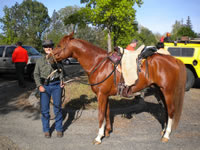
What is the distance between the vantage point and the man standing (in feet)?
11.5

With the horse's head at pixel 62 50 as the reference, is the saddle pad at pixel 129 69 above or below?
below

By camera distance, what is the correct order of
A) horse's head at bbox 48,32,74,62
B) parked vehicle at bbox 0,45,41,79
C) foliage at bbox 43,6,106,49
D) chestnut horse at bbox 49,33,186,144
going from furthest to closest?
foliage at bbox 43,6,106,49 < parked vehicle at bbox 0,45,41,79 < chestnut horse at bbox 49,33,186,144 < horse's head at bbox 48,32,74,62

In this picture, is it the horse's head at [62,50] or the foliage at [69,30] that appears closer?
the horse's head at [62,50]

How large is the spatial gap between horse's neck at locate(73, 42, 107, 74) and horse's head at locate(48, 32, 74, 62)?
7.4 inches

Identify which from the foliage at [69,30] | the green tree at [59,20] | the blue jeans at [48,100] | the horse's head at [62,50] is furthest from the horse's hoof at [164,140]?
the green tree at [59,20]

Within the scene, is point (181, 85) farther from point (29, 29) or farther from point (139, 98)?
point (29, 29)

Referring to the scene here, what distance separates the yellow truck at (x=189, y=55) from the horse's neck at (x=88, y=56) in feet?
19.2

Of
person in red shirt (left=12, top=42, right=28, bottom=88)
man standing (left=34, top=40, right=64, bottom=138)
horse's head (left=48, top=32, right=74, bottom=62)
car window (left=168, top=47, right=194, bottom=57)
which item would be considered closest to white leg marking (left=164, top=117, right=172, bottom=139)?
man standing (left=34, top=40, right=64, bottom=138)

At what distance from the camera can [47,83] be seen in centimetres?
357

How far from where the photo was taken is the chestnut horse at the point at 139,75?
3.49 m

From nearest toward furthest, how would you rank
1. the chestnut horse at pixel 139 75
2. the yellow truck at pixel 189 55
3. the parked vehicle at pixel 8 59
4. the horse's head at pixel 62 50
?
the horse's head at pixel 62 50 → the chestnut horse at pixel 139 75 → the yellow truck at pixel 189 55 → the parked vehicle at pixel 8 59

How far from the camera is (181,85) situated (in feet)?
12.0

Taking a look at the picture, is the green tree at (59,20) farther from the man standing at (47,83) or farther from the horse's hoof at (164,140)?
the horse's hoof at (164,140)

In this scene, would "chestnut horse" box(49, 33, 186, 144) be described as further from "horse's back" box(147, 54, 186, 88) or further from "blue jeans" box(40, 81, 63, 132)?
"blue jeans" box(40, 81, 63, 132)
